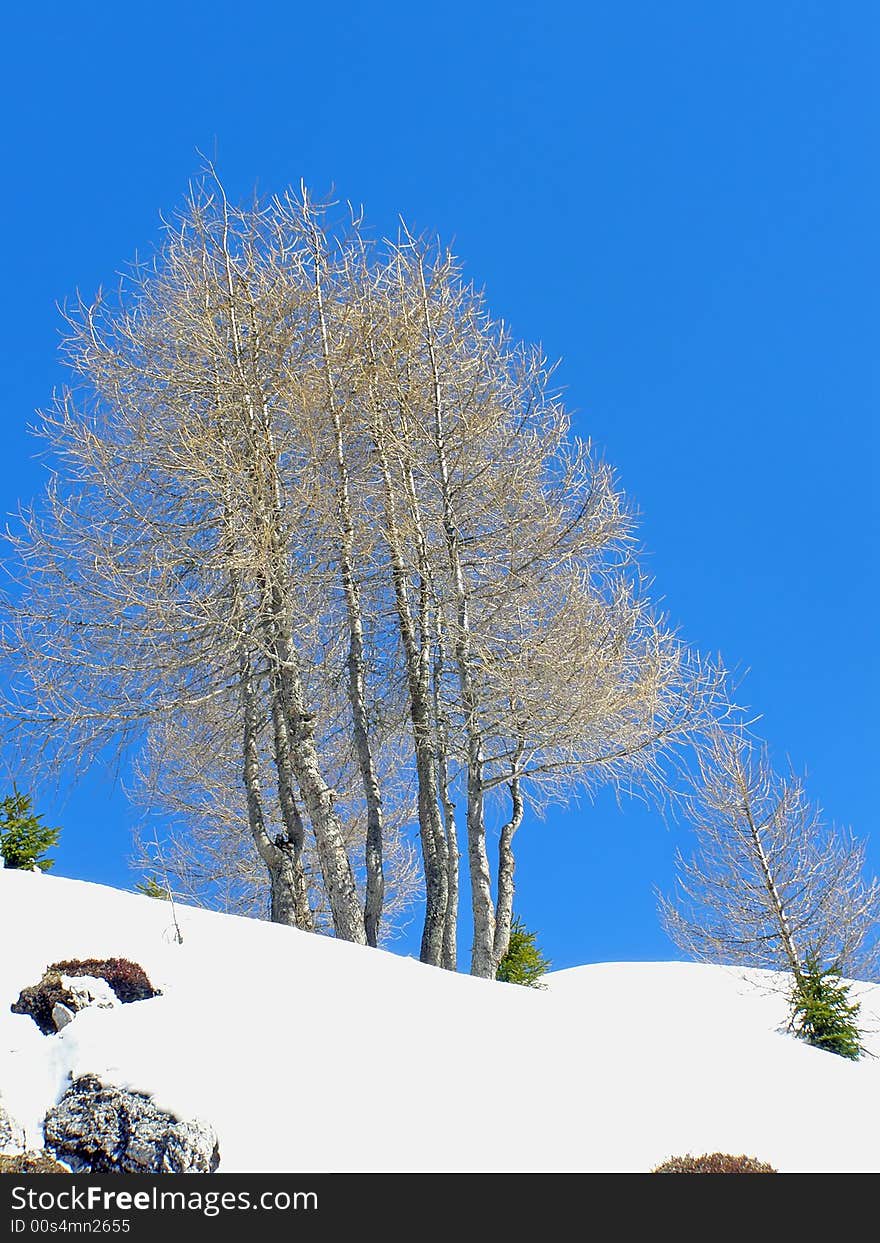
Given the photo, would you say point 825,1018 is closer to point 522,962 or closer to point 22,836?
point 522,962

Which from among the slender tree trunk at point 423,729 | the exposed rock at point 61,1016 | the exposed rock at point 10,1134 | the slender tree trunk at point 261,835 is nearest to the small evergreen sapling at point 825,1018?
the slender tree trunk at point 423,729

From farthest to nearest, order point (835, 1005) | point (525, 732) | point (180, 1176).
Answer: point (835, 1005)
point (525, 732)
point (180, 1176)

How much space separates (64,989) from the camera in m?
6.20

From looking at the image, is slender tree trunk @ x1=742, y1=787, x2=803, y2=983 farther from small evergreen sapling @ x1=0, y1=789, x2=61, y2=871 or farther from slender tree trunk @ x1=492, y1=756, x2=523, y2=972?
small evergreen sapling @ x1=0, y1=789, x2=61, y2=871

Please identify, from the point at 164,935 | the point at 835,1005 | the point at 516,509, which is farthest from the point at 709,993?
the point at 164,935

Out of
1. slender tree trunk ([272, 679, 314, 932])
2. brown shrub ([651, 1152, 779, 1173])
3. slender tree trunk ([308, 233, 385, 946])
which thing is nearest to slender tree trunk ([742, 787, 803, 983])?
slender tree trunk ([308, 233, 385, 946])

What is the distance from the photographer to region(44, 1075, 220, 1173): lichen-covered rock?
477 cm

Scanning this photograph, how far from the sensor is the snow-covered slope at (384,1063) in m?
5.30

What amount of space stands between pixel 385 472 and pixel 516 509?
61.6 inches

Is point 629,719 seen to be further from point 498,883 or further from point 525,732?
point 498,883

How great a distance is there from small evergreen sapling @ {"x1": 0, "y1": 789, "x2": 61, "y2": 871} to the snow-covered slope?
3.05 meters

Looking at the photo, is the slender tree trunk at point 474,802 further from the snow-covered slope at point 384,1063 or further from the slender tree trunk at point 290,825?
the slender tree trunk at point 290,825

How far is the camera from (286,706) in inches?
444

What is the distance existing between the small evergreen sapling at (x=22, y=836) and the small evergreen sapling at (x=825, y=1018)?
28.4ft
